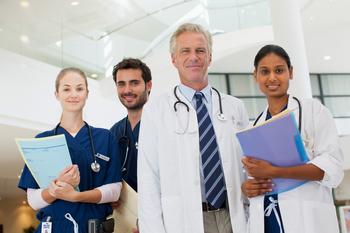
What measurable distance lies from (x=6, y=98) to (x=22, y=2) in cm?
Answer: 210

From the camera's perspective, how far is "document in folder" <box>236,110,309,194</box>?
1850 mm

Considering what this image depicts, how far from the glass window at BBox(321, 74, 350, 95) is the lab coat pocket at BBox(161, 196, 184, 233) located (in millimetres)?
14290

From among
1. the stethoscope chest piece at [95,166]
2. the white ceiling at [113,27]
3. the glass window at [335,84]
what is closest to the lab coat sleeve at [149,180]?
the stethoscope chest piece at [95,166]

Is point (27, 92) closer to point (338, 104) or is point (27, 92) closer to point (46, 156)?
point (46, 156)

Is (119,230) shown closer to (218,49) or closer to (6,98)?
(6,98)

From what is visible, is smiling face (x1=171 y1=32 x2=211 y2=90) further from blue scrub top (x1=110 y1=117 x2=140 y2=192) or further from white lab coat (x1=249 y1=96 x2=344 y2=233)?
blue scrub top (x1=110 y1=117 x2=140 y2=192)

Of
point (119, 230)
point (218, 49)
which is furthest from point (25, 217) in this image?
point (119, 230)

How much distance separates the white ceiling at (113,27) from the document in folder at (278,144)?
6.33 metres

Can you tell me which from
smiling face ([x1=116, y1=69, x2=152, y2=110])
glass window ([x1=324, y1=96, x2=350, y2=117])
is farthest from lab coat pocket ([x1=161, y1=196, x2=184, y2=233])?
glass window ([x1=324, y1=96, x2=350, y2=117])

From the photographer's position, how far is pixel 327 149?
1.99 meters

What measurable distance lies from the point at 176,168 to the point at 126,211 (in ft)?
2.01

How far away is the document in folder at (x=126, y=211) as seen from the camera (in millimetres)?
2508

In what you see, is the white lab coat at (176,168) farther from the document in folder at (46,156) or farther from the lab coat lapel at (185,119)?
the document in folder at (46,156)

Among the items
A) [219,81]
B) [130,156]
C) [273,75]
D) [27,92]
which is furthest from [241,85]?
[273,75]
